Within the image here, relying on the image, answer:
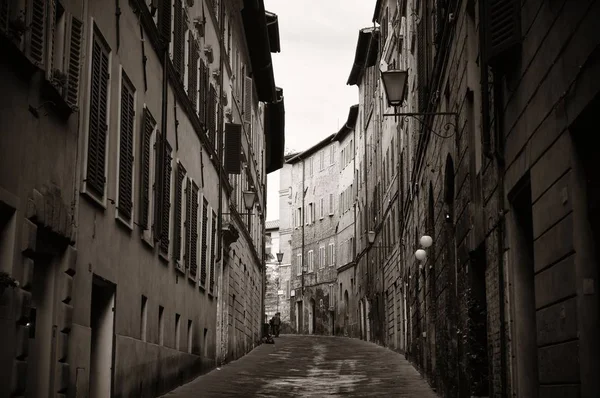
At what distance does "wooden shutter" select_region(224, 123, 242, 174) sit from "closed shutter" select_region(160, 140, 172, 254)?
969cm

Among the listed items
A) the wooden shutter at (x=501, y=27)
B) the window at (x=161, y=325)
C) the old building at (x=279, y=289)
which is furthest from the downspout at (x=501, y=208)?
the old building at (x=279, y=289)

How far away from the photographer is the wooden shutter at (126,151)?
13.1 metres

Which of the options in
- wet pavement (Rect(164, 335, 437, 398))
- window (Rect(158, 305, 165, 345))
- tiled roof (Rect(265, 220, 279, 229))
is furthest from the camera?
tiled roof (Rect(265, 220, 279, 229))

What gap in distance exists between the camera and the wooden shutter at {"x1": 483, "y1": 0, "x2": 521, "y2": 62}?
9.57 metres

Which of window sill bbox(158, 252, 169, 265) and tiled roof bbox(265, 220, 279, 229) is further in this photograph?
tiled roof bbox(265, 220, 279, 229)

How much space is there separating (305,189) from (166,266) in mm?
51367

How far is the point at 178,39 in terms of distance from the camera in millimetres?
18172

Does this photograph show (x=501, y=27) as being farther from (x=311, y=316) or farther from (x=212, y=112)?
(x=311, y=316)

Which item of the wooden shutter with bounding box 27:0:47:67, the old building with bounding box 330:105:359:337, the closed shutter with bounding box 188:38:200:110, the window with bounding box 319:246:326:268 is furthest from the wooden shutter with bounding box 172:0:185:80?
the window with bounding box 319:246:326:268

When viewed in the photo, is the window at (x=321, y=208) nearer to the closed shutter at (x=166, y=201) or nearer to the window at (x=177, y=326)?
the window at (x=177, y=326)

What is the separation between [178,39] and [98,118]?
22.2ft

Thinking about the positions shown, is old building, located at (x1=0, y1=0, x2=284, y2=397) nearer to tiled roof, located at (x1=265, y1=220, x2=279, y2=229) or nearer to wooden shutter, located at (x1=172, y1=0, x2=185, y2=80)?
wooden shutter, located at (x1=172, y1=0, x2=185, y2=80)

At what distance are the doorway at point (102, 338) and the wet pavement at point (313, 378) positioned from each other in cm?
401

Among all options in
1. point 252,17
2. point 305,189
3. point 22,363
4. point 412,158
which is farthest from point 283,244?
point 22,363
